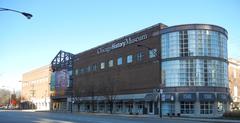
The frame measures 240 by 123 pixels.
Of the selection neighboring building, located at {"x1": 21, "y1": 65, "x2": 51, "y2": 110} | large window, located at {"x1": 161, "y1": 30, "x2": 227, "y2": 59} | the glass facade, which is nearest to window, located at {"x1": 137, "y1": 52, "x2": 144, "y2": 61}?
large window, located at {"x1": 161, "y1": 30, "x2": 227, "y2": 59}

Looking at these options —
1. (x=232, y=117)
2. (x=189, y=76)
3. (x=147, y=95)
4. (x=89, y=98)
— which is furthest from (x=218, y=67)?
(x=89, y=98)

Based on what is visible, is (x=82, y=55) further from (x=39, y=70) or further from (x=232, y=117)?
(x=232, y=117)

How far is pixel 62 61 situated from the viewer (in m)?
116

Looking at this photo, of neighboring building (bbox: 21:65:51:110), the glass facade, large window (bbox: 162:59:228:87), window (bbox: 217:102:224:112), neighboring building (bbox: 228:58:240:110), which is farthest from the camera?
neighboring building (bbox: 21:65:51:110)

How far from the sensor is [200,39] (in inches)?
2571

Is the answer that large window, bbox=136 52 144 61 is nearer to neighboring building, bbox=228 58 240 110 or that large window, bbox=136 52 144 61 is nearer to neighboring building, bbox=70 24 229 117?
neighboring building, bbox=70 24 229 117

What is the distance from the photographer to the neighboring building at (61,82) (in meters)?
108

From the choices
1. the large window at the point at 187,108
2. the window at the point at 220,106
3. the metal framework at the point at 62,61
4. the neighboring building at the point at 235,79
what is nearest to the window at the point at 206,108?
the large window at the point at 187,108

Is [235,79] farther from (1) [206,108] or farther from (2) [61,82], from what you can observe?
(2) [61,82]

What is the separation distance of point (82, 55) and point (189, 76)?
43.6 meters

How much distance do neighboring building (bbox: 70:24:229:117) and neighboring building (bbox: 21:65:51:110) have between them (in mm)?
51909

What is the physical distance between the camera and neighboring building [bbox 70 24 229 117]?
64375 mm

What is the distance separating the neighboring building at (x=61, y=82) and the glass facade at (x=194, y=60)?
153 feet

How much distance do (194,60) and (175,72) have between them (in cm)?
405
